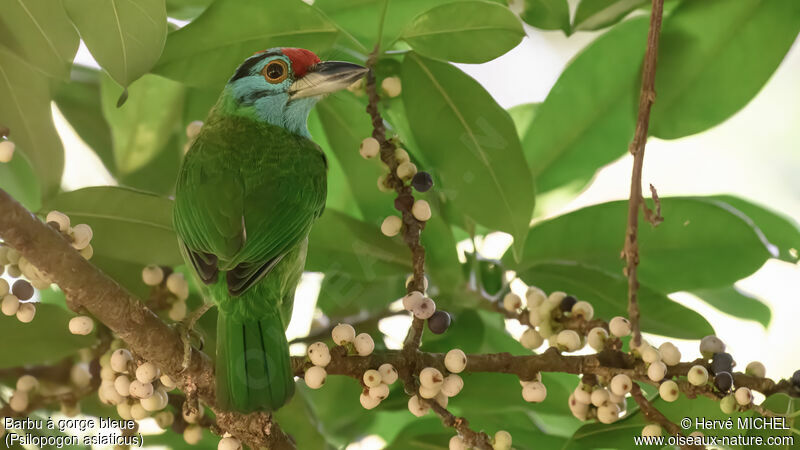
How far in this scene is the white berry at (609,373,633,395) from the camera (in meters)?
1.72

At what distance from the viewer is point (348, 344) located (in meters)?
1.72

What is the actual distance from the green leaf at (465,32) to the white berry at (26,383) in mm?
1235

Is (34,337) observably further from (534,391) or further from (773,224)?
(773,224)

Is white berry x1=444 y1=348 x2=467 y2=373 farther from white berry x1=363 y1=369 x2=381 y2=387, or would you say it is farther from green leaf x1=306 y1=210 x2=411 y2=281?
green leaf x1=306 y1=210 x2=411 y2=281

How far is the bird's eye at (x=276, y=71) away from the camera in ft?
6.51

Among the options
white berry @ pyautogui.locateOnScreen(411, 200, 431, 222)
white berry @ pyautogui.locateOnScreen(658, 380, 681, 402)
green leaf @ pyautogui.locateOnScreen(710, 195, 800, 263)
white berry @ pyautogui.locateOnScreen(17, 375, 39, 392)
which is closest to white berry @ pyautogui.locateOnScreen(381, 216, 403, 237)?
white berry @ pyautogui.locateOnScreen(411, 200, 431, 222)

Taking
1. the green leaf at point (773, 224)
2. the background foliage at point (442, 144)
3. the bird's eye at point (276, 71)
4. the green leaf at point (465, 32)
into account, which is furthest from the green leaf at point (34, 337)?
the green leaf at point (773, 224)

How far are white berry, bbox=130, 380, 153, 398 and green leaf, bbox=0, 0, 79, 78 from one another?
0.70 metres

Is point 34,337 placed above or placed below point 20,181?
below

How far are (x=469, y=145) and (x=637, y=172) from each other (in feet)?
1.36

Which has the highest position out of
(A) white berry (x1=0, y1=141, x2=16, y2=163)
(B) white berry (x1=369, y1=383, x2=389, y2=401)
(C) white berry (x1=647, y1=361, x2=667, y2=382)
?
(A) white berry (x1=0, y1=141, x2=16, y2=163)

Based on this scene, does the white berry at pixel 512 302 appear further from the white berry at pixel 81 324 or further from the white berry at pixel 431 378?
the white berry at pixel 81 324

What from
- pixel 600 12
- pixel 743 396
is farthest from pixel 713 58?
pixel 743 396

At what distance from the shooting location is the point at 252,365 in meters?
1.61
